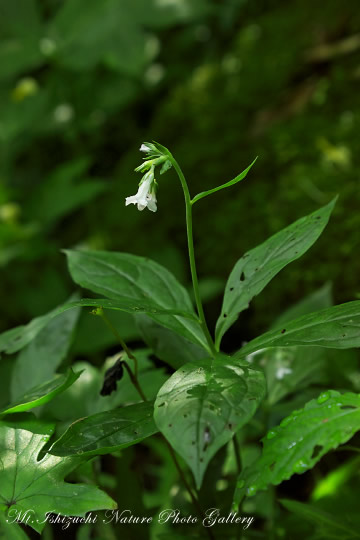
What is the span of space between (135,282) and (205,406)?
0.43 metres

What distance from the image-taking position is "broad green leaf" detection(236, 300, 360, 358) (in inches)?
34.4

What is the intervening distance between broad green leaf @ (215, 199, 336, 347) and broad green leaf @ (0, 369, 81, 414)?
29cm

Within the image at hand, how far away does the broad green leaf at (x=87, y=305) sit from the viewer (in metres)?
0.90

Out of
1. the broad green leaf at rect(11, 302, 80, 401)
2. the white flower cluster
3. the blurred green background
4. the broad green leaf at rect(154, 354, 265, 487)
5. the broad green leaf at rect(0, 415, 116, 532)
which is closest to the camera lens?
the broad green leaf at rect(154, 354, 265, 487)

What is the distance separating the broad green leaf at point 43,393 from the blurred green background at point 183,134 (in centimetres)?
126

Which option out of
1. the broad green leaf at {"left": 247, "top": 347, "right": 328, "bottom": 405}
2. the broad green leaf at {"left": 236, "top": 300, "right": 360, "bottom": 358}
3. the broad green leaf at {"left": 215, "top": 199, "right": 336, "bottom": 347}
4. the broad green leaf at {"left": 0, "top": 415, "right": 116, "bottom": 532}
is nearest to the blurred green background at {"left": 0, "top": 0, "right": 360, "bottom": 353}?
the broad green leaf at {"left": 247, "top": 347, "right": 328, "bottom": 405}

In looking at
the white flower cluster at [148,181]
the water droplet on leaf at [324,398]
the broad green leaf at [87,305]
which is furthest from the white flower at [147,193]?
the water droplet on leaf at [324,398]

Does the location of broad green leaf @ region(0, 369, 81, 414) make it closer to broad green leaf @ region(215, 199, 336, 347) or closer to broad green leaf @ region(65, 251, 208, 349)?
broad green leaf @ region(65, 251, 208, 349)

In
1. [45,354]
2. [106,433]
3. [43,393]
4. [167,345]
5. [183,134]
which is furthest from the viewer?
[183,134]

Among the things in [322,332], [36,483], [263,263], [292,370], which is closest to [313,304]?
[292,370]

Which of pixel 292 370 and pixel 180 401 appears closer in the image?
pixel 180 401

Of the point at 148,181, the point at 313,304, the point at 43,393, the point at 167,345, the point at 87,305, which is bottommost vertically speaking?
the point at 313,304

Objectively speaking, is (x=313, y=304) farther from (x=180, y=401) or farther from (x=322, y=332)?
(x=180, y=401)

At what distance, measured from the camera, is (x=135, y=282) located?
115cm
